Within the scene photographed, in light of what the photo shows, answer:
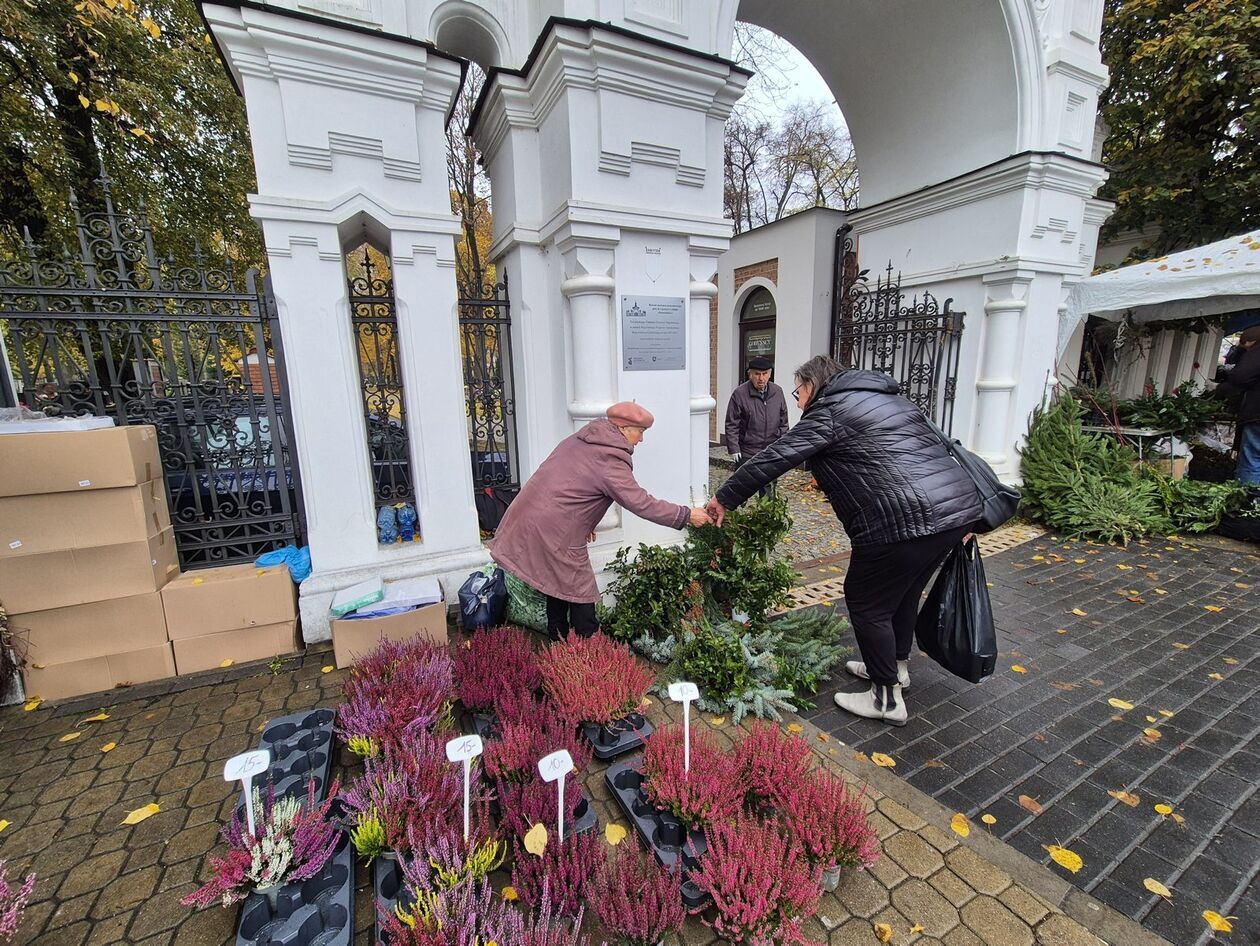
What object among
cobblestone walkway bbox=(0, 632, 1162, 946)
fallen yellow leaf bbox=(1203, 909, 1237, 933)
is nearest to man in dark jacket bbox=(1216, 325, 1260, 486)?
fallen yellow leaf bbox=(1203, 909, 1237, 933)

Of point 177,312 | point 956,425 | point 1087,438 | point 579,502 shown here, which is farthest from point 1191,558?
point 177,312

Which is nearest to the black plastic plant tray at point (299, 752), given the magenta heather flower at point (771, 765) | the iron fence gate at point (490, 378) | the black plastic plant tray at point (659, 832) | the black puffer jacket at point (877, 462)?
the black plastic plant tray at point (659, 832)

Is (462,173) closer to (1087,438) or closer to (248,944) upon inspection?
(1087,438)

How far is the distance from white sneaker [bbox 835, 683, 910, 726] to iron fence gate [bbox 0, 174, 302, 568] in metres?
3.92

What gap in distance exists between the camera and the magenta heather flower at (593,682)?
245 cm

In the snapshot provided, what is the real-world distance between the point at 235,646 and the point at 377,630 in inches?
39.6

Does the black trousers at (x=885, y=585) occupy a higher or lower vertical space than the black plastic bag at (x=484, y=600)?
higher

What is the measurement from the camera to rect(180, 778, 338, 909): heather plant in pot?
1.61 m

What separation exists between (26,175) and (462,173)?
818 centimetres

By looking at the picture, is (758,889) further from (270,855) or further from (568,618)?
(568,618)

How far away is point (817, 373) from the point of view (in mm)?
2865

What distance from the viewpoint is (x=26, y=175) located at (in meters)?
7.56

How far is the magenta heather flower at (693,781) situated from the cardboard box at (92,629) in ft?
10.4

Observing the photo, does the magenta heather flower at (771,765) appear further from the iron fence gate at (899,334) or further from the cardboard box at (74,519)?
the iron fence gate at (899,334)
